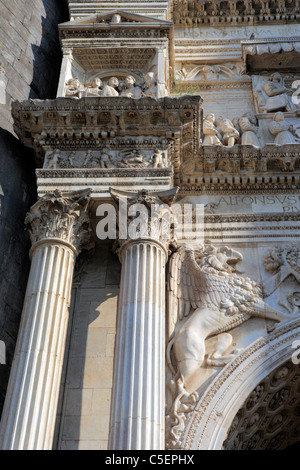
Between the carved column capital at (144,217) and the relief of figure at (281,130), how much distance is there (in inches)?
138

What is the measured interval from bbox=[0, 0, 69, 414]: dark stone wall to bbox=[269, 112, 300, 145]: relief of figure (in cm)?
508

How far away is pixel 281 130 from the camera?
14852 millimetres

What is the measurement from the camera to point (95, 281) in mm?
12469

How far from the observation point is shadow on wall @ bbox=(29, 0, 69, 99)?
50.6 feet

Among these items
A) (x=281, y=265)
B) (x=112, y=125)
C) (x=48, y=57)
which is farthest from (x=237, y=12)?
(x=281, y=265)

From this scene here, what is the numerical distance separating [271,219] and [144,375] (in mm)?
4622

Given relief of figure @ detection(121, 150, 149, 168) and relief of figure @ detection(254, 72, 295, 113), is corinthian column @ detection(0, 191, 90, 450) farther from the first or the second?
relief of figure @ detection(254, 72, 295, 113)

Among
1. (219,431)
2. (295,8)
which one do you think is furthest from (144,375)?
(295,8)

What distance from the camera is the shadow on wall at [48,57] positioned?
1543 centimetres

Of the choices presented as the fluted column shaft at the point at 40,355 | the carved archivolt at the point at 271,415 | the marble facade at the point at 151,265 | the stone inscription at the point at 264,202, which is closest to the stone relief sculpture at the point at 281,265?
the marble facade at the point at 151,265

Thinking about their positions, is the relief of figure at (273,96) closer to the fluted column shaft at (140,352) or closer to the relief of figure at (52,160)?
the relief of figure at (52,160)

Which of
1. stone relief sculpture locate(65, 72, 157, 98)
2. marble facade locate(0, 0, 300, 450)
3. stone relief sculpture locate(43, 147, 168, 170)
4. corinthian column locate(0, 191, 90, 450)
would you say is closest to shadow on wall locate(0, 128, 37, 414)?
marble facade locate(0, 0, 300, 450)

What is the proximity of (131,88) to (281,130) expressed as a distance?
333 centimetres

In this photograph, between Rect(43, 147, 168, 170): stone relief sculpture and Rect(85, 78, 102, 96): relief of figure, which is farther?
Rect(85, 78, 102, 96): relief of figure
